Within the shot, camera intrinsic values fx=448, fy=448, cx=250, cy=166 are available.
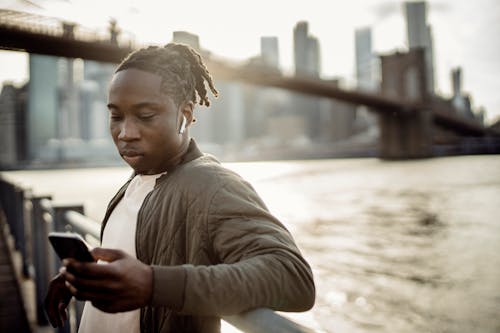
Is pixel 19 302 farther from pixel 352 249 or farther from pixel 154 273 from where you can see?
pixel 352 249

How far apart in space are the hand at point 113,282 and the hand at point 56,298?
0.49 m

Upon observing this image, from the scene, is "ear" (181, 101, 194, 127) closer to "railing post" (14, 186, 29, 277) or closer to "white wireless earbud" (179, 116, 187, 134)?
"white wireless earbud" (179, 116, 187, 134)

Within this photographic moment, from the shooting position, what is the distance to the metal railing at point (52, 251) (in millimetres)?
699

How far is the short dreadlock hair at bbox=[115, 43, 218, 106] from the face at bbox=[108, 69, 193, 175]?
0.02 metres

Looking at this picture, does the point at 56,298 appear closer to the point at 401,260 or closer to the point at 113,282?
the point at 113,282

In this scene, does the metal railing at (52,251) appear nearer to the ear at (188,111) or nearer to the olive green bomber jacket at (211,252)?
the olive green bomber jacket at (211,252)

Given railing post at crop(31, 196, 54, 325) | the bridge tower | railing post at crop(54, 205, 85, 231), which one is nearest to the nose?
railing post at crop(54, 205, 85, 231)

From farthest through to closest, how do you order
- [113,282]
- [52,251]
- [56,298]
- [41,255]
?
[41,255] < [52,251] < [56,298] < [113,282]

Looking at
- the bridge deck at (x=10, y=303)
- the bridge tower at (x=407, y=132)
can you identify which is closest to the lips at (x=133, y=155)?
the bridge deck at (x=10, y=303)

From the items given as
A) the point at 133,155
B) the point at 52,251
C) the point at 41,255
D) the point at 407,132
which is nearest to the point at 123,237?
the point at 133,155

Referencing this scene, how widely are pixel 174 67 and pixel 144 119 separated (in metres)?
0.15

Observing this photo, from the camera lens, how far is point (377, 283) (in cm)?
435

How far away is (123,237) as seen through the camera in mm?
1091

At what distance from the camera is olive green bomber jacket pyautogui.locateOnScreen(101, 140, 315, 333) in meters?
0.73
